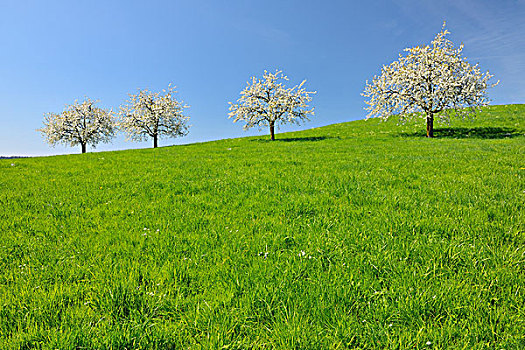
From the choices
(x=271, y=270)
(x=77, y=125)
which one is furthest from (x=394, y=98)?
(x=77, y=125)

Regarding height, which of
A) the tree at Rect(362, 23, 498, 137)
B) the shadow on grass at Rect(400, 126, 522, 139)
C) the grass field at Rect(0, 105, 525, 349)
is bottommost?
the grass field at Rect(0, 105, 525, 349)

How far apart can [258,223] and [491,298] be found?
3.89 m

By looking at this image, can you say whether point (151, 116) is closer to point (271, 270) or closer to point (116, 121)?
point (116, 121)

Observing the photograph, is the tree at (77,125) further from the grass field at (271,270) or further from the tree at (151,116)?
the grass field at (271,270)

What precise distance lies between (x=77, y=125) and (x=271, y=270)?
66.6 metres

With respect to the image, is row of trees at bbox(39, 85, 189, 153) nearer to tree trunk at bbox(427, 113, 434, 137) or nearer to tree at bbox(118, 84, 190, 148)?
tree at bbox(118, 84, 190, 148)

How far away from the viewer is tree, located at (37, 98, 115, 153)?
54.6 meters

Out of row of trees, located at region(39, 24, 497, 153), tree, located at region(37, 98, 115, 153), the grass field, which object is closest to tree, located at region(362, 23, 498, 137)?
row of trees, located at region(39, 24, 497, 153)

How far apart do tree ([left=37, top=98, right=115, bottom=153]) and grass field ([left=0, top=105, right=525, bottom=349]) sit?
192 feet

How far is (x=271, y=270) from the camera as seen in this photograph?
3.91 m

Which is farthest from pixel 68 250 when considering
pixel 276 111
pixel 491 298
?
pixel 276 111

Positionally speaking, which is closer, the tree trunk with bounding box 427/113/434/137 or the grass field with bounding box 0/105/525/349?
the grass field with bounding box 0/105/525/349

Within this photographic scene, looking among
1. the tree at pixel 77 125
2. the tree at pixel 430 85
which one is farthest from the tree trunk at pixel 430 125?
the tree at pixel 77 125

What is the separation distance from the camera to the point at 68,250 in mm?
4766
